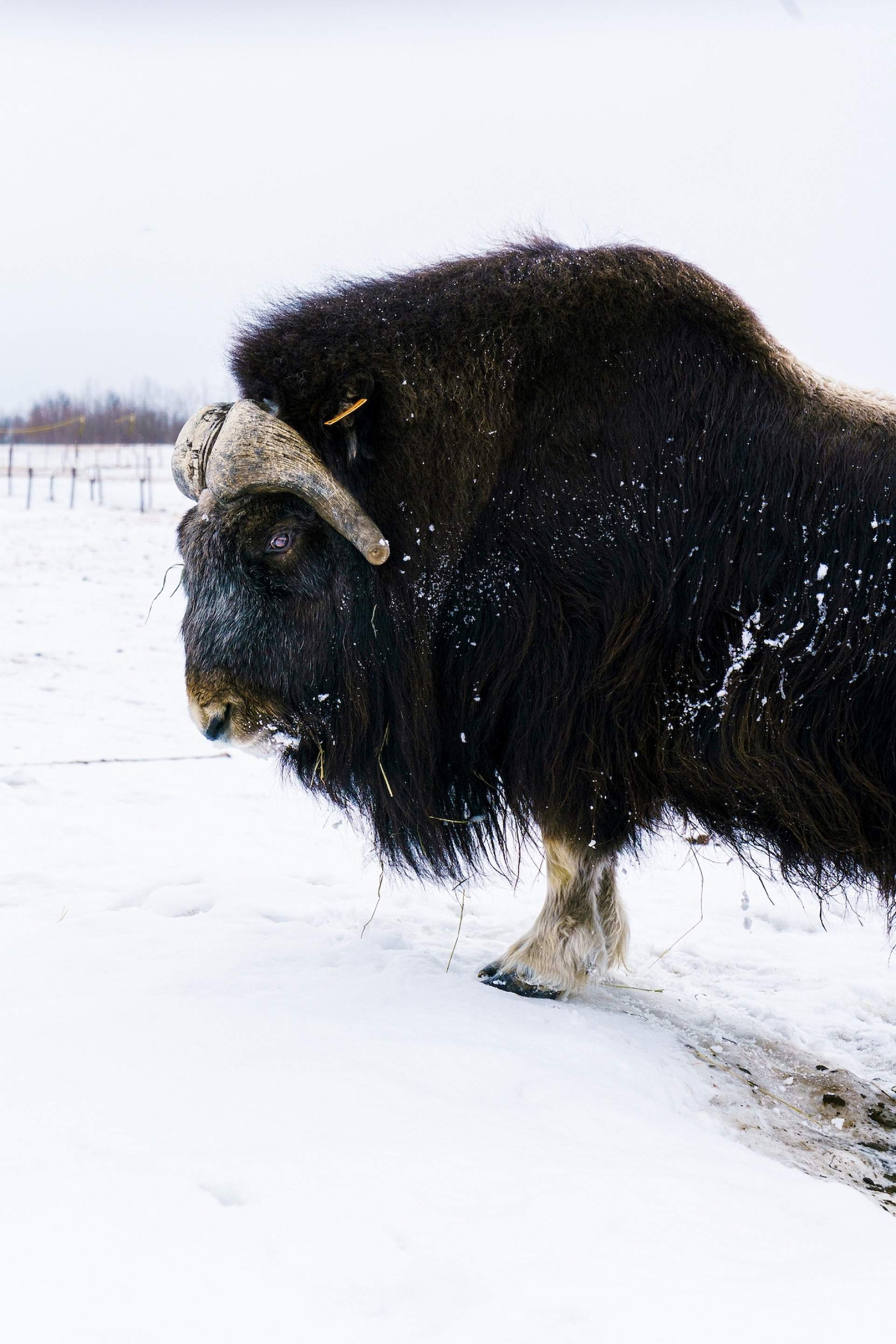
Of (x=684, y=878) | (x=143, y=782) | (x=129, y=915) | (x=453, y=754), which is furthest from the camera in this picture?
(x=143, y=782)

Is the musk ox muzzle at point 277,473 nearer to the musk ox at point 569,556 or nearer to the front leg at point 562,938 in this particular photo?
the musk ox at point 569,556

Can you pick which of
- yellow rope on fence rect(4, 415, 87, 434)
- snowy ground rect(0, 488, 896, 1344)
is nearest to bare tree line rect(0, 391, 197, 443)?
yellow rope on fence rect(4, 415, 87, 434)

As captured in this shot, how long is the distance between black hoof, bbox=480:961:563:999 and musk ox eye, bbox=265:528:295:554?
111 cm

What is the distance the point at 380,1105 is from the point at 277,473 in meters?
1.20

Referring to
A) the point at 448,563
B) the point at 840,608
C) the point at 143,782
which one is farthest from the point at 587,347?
the point at 143,782

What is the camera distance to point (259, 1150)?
149 cm

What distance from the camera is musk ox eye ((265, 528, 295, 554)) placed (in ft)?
7.13

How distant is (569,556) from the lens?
2.11m

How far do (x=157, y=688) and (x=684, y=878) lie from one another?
133 inches

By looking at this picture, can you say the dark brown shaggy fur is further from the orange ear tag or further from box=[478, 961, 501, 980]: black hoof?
box=[478, 961, 501, 980]: black hoof

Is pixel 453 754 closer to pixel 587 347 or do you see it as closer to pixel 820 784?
pixel 820 784

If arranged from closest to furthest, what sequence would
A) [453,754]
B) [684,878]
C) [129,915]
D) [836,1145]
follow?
1. [836,1145]
2. [453,754]
3. [129,915]
4. [684,878]

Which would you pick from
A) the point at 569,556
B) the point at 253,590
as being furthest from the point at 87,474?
the point at 569,556

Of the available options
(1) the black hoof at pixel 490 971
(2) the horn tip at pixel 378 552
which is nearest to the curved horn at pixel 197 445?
(2) the horn tip at pixel 378 552
